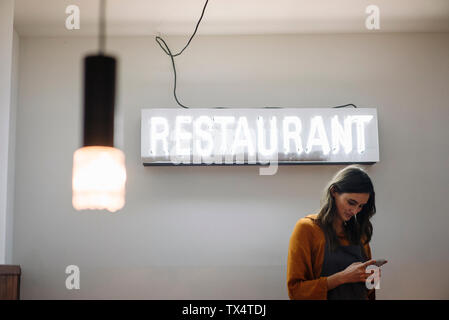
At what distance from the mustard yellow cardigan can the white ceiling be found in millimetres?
1846

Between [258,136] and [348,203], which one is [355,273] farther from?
[258,136]

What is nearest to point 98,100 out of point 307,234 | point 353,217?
point 307,234

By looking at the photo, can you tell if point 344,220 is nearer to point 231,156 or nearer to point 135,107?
point 231,156

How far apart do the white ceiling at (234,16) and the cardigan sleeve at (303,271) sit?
1868 mm

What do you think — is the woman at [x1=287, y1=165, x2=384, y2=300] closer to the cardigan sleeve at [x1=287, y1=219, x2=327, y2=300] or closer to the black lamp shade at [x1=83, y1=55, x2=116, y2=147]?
the cardigan sleeve at [x1=287, y1=219, x2=327, y2=300]

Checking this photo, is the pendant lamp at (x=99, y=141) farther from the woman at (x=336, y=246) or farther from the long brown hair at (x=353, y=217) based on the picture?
the long brown hair at (x=353, y=217)

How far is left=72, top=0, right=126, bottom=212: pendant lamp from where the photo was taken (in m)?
1.41

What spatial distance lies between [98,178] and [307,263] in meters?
1.66

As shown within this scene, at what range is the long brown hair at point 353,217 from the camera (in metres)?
2.87

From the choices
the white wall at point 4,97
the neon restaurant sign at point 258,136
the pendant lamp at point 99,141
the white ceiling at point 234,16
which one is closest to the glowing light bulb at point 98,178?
the pendant lamp at point 99,141

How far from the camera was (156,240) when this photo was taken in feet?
13.4

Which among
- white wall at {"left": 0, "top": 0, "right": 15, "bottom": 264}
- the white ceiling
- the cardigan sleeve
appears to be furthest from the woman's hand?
white wall at {"left": 0, "top": 0, "right": 15, "bottom": 264}

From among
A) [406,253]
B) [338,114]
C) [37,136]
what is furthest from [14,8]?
[406,253]

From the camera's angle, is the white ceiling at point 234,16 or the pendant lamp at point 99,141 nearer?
the pendant lamp at point 99,141
